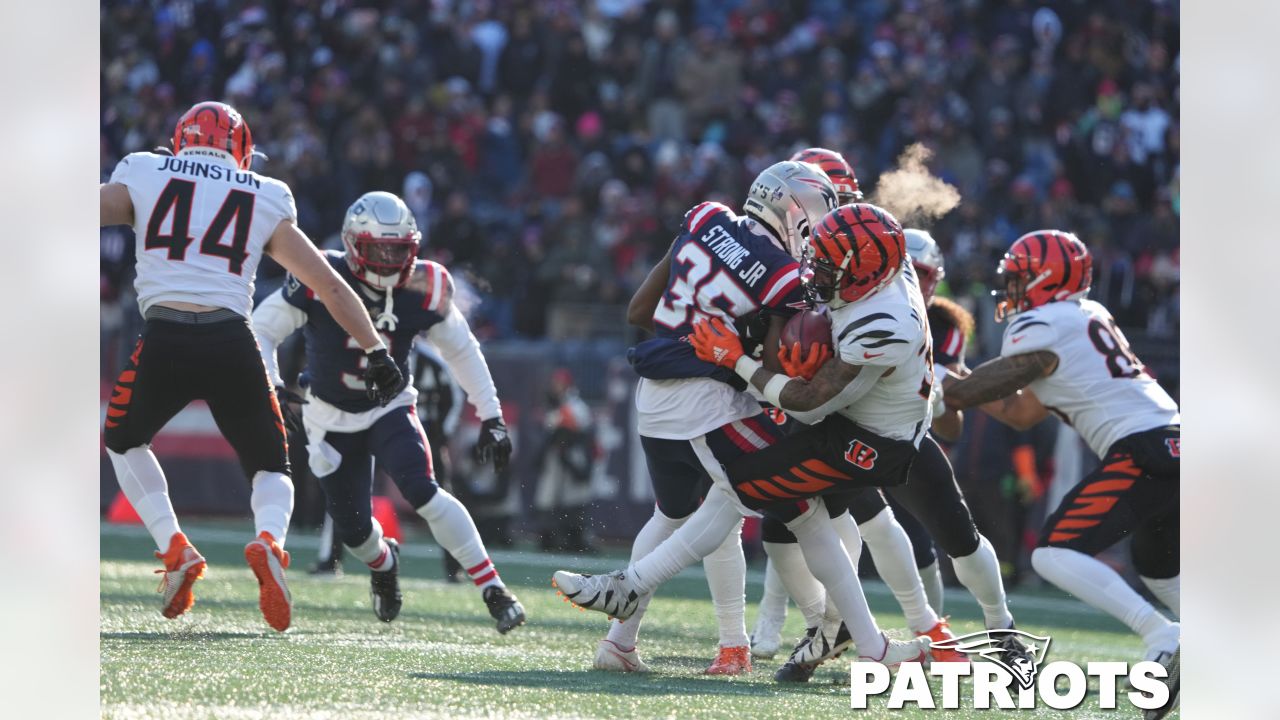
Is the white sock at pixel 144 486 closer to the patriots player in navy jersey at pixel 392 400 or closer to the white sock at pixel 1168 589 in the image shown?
the patriots player in navy jersey at pixel 392 400

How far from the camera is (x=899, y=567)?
525 cm

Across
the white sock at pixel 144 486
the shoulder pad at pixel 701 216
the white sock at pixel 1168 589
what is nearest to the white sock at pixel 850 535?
the white sock at pixel 1168 589

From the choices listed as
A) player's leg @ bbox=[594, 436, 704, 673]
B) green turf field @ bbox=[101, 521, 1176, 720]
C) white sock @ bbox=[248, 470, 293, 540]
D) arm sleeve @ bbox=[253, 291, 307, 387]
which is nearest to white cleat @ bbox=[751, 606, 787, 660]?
green turf field @ bbox=[101, 521, 1176, 720]

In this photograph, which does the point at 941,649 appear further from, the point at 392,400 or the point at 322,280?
the point at 322,280

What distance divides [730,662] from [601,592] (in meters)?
0.60

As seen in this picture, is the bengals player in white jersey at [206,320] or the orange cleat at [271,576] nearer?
the orange cleat at [271,576]

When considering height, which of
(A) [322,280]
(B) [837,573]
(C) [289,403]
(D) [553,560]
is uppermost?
(A) [322,280]

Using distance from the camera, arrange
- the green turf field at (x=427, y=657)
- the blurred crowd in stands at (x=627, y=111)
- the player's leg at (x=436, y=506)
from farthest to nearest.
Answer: the blurred crowd in stands at (x=627, y=111) → the player's leg at (x=436, y=506) → the green turf field at (x=427, y=657)

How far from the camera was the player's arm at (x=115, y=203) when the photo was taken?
16.2 feet

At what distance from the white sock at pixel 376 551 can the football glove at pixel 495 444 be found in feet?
1.51

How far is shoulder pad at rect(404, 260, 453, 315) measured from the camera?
5.97 m

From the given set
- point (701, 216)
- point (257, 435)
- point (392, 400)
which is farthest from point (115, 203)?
point (701, 216)
